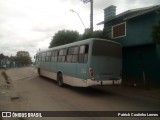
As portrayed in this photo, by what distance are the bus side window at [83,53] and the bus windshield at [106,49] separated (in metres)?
0.48

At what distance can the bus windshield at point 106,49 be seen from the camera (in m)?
12.1

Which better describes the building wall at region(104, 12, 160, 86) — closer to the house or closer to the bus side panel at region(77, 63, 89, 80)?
the house

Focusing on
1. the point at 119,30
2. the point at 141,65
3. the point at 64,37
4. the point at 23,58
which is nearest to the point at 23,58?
the point at 23,58

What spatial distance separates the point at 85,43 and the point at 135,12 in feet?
22.4

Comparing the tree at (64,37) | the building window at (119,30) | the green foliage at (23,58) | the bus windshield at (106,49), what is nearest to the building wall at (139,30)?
the building window at (119,30)

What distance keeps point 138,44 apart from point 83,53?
560 centimetres

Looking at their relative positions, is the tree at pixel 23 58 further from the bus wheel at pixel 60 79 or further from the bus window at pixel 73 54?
the bus window at pixel 73 54

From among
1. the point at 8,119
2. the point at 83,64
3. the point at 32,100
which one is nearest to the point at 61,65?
the point at 83,64

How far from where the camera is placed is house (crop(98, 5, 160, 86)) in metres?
15.3

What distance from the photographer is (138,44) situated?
16.4 meters

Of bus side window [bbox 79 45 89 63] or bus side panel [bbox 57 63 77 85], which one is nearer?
bus side window [bbox 79 45 89 63]

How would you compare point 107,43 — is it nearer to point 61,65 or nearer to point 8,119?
point 61,65

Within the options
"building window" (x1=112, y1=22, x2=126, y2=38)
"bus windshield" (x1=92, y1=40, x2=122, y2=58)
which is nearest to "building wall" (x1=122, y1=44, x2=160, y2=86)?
"building window" (x1=112, y1=22, x2=126, y2=38)

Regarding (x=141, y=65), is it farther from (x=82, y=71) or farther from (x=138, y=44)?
(x=82, y=71)
